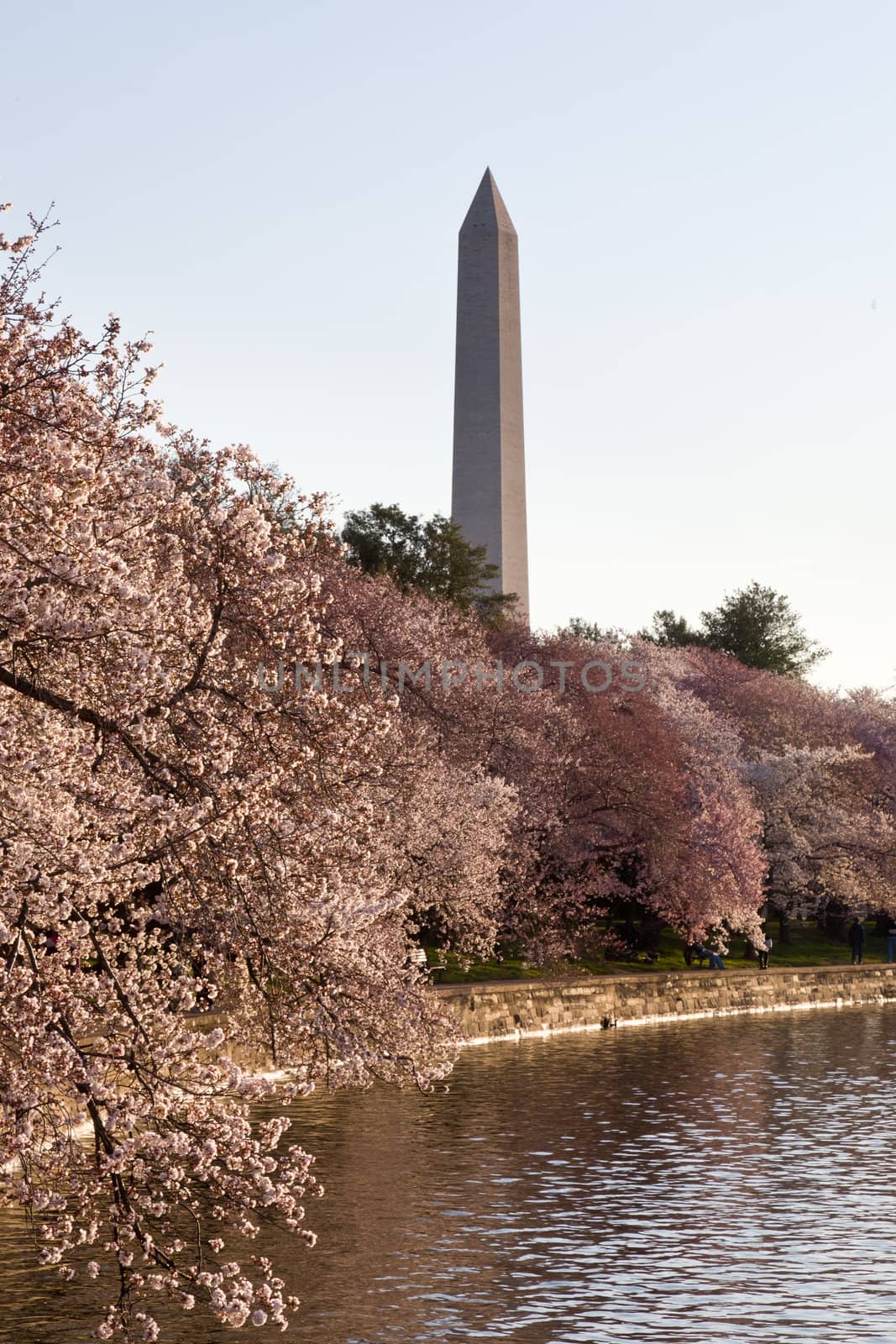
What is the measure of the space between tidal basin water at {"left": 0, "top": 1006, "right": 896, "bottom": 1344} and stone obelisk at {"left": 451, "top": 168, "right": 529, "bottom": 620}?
3211 cm

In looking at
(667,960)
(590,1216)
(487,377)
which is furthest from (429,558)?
(590,1216)

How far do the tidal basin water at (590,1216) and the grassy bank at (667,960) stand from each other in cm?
492

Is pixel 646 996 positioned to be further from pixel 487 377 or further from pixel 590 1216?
pixel 487 377

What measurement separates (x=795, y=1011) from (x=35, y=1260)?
1366 inches

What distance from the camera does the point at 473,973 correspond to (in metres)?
43.7

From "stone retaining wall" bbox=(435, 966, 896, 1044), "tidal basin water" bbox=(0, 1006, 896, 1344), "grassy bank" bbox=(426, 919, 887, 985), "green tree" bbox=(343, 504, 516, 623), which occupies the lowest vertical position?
"tidal basin water" bbox=(0, 1006, 896, 1344)

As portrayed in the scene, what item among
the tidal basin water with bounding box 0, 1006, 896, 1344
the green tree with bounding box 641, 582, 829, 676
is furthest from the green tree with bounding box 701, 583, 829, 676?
the tidal basin water with bounding box 0, 1006, 896, 1344

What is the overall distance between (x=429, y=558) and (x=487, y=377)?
7391 mm

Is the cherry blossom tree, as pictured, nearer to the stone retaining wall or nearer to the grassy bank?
the grassy bank

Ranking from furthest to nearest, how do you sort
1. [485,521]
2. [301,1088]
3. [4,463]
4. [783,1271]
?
[485,521]
[783,1271]
[301,1088]
[4,463]

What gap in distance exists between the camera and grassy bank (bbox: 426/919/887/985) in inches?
1705

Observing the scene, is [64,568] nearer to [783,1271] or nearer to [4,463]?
[4,463]

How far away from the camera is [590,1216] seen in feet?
66.3

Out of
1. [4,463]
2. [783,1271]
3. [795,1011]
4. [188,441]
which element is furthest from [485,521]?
[4,463]
